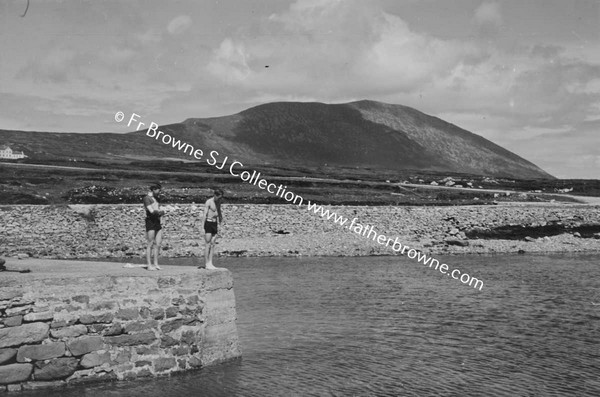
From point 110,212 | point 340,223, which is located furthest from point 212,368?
point 340,223

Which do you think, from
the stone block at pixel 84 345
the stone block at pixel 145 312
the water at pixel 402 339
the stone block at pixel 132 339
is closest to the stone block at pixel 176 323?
the stone block at pixel 132 339

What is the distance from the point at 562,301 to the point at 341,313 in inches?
508

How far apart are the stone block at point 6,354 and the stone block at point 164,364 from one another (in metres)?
3.72

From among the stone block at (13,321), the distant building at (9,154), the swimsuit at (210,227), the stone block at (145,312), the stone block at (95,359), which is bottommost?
the stone block at (95,359)

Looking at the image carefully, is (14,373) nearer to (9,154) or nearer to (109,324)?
(109,324)

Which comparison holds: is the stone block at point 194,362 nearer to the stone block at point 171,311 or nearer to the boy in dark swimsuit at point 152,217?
the stone block at point 171,311

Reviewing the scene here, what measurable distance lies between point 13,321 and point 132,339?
121 inches

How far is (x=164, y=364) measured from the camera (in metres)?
16.8

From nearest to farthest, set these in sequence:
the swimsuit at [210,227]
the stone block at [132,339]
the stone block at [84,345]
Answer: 1. the stone block at [84,345]
2. the stone block at [132,339]
3. the swimsuit at [210,227]

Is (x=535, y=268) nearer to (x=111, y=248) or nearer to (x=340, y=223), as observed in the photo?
(x=340, y=223)

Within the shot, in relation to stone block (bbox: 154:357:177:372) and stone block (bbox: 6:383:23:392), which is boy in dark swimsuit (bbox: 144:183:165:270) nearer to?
stone block (bbox: 154:357:177:372)

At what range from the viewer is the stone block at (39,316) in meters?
15.0

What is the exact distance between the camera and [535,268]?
4675 cm

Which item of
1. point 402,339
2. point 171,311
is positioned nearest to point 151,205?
point 171,311
